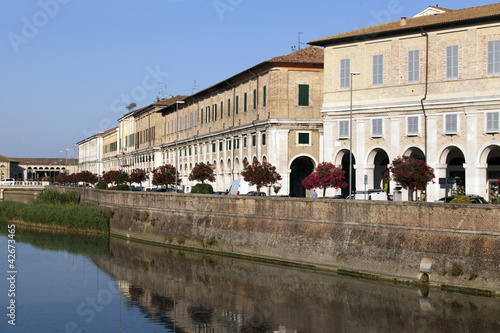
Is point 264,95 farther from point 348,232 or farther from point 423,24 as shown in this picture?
point 348,232

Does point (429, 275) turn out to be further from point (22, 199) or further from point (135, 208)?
point (22, 199)

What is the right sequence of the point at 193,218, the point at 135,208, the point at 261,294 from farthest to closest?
1. the point at 135,208
2. the point at 193,218
3. the point at 261,294

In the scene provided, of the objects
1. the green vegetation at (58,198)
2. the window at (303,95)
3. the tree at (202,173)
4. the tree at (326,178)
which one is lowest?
the green vegetation at (58,198)

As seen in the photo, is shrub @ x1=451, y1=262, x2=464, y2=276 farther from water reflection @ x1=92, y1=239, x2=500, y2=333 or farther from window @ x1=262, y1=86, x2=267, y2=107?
window @ x1=262, y1=86, x2=267, y2=107

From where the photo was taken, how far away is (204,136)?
231ft

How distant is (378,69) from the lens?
45219 mm

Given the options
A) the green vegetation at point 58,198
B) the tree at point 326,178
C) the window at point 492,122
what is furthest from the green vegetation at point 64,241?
the window at point 492,122

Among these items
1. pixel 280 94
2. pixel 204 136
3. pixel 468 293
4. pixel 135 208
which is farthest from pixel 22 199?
pixel 468 293

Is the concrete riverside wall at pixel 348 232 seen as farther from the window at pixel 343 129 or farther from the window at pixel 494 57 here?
the window at pixel 494 57

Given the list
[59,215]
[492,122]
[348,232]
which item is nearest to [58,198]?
[59,215]

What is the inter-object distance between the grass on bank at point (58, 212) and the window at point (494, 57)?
1293 inches

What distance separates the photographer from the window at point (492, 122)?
4006 centimetres

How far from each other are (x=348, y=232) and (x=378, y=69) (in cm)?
1525

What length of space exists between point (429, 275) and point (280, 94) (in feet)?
90.0
